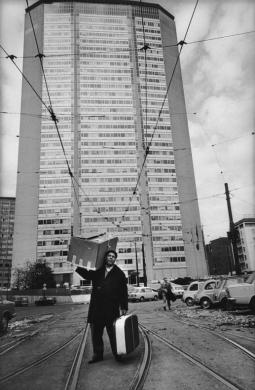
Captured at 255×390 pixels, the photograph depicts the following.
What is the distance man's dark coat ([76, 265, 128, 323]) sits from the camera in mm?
4980

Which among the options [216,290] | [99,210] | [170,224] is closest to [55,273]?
[99,210]

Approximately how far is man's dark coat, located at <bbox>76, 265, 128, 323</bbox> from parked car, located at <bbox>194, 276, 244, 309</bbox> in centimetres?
1157

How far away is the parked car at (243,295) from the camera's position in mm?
12242

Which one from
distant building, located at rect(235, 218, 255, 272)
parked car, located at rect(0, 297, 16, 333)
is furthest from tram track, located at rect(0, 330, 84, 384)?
distant building, located at rect(235, 218, 255, 272)

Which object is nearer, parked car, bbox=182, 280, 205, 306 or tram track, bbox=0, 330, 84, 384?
tram track, bbox=0, 330, 84, 384

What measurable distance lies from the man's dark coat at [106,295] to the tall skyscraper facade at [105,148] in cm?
7494

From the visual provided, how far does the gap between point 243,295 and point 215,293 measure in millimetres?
3888

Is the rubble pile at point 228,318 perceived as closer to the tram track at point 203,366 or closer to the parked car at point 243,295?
the parked car at point 243,295

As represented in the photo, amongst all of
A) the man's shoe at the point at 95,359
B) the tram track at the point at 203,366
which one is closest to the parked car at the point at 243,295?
the tram track at the point at 203,366

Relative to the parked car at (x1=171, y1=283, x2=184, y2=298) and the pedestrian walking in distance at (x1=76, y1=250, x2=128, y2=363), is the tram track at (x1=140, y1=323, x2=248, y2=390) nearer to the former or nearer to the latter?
the pedestrian walking in distance at (x1=76, y1=250, x2=128, y2=363)

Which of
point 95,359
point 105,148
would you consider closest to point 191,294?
point 95,359

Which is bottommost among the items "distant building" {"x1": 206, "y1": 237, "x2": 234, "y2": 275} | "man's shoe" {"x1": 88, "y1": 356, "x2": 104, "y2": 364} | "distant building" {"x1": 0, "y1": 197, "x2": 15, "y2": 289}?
"man's shoe" {"x1": 88, "y1": 356, "x2": 104, "y2": 364}

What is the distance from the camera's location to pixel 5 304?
10.9 metres

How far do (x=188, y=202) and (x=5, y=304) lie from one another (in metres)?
87.1
